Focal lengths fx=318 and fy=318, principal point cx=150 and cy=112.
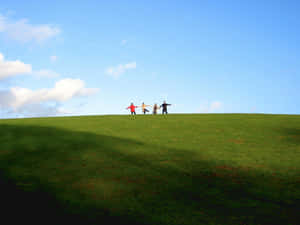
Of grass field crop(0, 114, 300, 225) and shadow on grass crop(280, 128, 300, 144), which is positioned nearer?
grass field crop(0, 114, 300, 225)

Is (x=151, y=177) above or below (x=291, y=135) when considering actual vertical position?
below

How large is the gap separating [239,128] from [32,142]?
1508 cm

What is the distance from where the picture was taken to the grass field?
8656mm

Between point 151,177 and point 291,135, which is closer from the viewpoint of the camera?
point 151,177

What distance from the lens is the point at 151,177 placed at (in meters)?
11.9

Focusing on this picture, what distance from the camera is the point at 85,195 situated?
9992 millimetres

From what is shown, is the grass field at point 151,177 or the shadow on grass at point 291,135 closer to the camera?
the grass field at point 151,177

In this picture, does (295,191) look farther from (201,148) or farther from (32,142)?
(32,142)

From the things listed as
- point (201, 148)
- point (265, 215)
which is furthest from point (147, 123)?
point (265, 215)

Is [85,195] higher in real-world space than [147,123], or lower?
lower

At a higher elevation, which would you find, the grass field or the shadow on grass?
the shadow on grass

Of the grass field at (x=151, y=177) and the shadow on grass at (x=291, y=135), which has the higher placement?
the shadow on grass at (x=291, y=135)

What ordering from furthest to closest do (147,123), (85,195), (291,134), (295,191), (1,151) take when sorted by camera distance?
(147,123) < (291,134) < (1,151) < (295,191) < (85,195)

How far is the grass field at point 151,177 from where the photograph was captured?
866 cm
